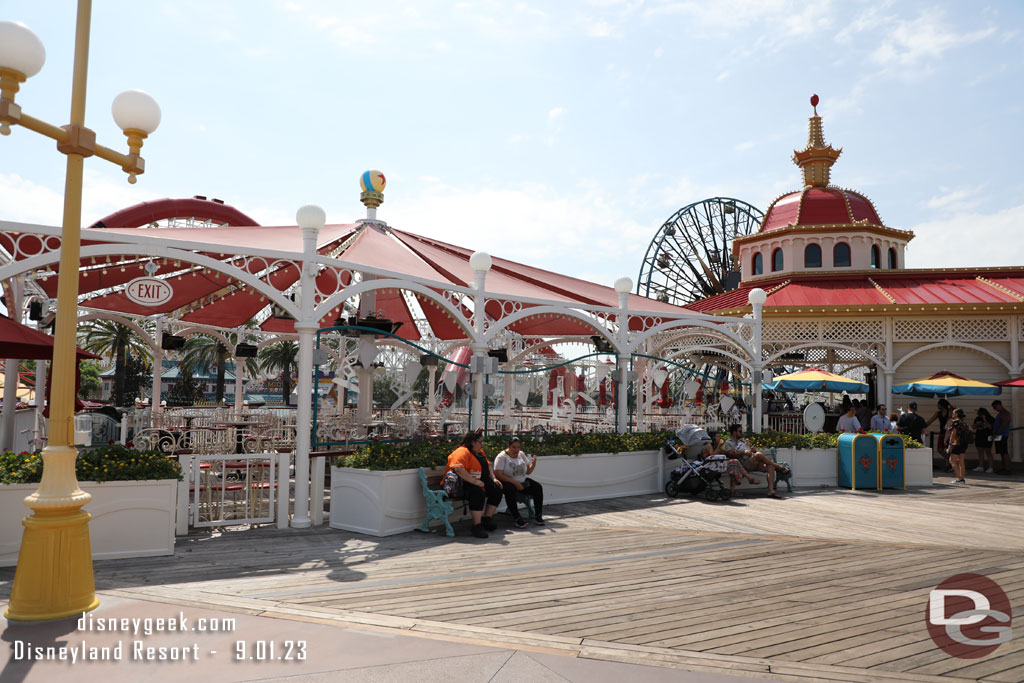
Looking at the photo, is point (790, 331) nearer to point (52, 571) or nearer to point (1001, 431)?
point (1001, 431)

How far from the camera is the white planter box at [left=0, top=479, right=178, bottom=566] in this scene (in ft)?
19.2

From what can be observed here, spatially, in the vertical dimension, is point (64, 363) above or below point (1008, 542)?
above

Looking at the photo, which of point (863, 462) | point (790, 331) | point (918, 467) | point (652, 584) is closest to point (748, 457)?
point (863, 462)

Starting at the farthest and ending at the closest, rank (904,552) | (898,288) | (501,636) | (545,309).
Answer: (898,288)
(545,309)
(904,552)
(501,636)

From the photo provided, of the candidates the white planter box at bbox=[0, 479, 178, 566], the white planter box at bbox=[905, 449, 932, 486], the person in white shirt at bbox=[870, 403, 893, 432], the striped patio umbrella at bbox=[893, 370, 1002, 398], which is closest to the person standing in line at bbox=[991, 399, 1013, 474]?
the striped patio umbrella at bbox=[893, 370, 1002, 398]

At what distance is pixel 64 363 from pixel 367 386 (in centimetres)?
647

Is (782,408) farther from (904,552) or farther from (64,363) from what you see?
(64,363)

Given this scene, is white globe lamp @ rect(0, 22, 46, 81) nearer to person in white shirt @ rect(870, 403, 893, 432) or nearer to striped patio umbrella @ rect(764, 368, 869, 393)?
person in white shirt @ rect(870, 403, 893, 432)

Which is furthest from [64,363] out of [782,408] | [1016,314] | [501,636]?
[782,408]

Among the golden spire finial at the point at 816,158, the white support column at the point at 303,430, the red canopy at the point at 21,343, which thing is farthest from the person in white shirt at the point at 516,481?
the golden spire finial at the point at 816,158

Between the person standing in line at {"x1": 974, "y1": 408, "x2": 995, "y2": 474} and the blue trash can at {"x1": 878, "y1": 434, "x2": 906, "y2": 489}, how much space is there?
426 cm

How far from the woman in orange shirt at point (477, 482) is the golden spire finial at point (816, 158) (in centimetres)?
2005

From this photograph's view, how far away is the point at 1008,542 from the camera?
7.34 meters

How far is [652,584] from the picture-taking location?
5.46m
